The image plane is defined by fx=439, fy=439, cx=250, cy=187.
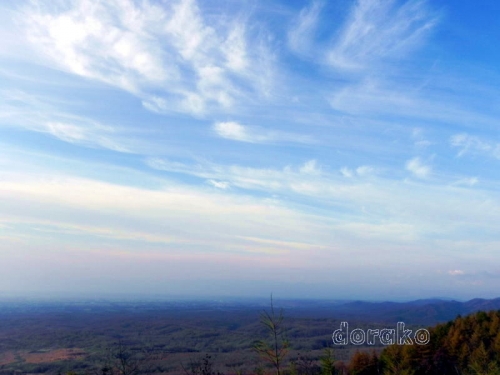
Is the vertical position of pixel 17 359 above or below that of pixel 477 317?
below

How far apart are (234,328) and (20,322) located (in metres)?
42.3

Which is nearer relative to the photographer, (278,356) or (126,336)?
(278,356)

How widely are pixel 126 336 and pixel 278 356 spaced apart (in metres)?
69.6

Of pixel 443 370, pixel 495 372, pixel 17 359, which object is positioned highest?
pixel 495 372

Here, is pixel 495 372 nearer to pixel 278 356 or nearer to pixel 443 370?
pixel 278 356

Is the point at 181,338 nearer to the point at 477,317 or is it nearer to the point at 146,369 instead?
the point at 146,369

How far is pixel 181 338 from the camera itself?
70062mm

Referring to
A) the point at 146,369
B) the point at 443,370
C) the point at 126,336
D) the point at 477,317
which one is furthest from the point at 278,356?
the point at 126,336

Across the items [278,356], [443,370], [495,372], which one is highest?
[278,356]

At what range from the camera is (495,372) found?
48.0 feet

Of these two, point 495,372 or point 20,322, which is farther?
point 20,322

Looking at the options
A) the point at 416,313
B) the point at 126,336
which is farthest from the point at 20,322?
the point at 416,313

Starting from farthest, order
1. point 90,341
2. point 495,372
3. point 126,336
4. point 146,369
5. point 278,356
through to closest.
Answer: point 126,336 → point 90,341 → point 146,369 → point 495,372 → point 278,356

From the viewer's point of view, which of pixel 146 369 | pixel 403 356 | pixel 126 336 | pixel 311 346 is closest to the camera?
pixel 403 356
